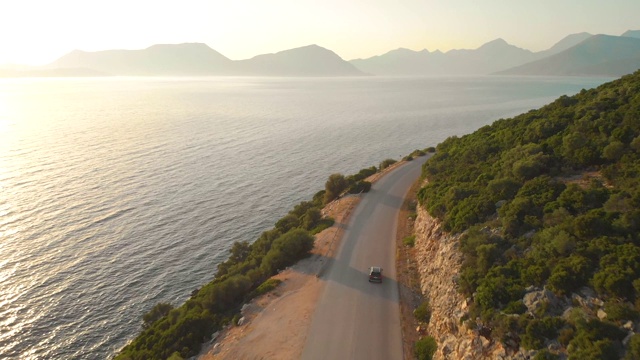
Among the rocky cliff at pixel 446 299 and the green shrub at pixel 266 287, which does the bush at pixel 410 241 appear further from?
the green shrub at pixel 266 287

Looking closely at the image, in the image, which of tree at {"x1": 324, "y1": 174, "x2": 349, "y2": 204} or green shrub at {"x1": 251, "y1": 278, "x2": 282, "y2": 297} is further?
tree at {"x1": 324, "y1": 174, "x2": 349, "y2": 204}

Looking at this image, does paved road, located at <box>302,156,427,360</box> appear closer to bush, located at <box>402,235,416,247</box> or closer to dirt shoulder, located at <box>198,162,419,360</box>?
dirt shoulder, located at <box>198,162,419,360</box>

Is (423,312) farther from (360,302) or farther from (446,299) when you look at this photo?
(360,302)

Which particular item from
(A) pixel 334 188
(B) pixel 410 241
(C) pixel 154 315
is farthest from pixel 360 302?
(A) pixel 334 188

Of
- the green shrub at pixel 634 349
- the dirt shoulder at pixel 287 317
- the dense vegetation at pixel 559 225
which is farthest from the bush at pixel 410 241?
the green shrub at pixel 634 349

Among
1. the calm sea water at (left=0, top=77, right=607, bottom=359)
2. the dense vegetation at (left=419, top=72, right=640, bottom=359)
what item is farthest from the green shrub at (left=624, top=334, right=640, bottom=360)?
the calm sea water at (left=0, top=77, right=607, bottom=359)

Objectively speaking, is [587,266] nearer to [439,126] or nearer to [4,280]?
[4,280]
